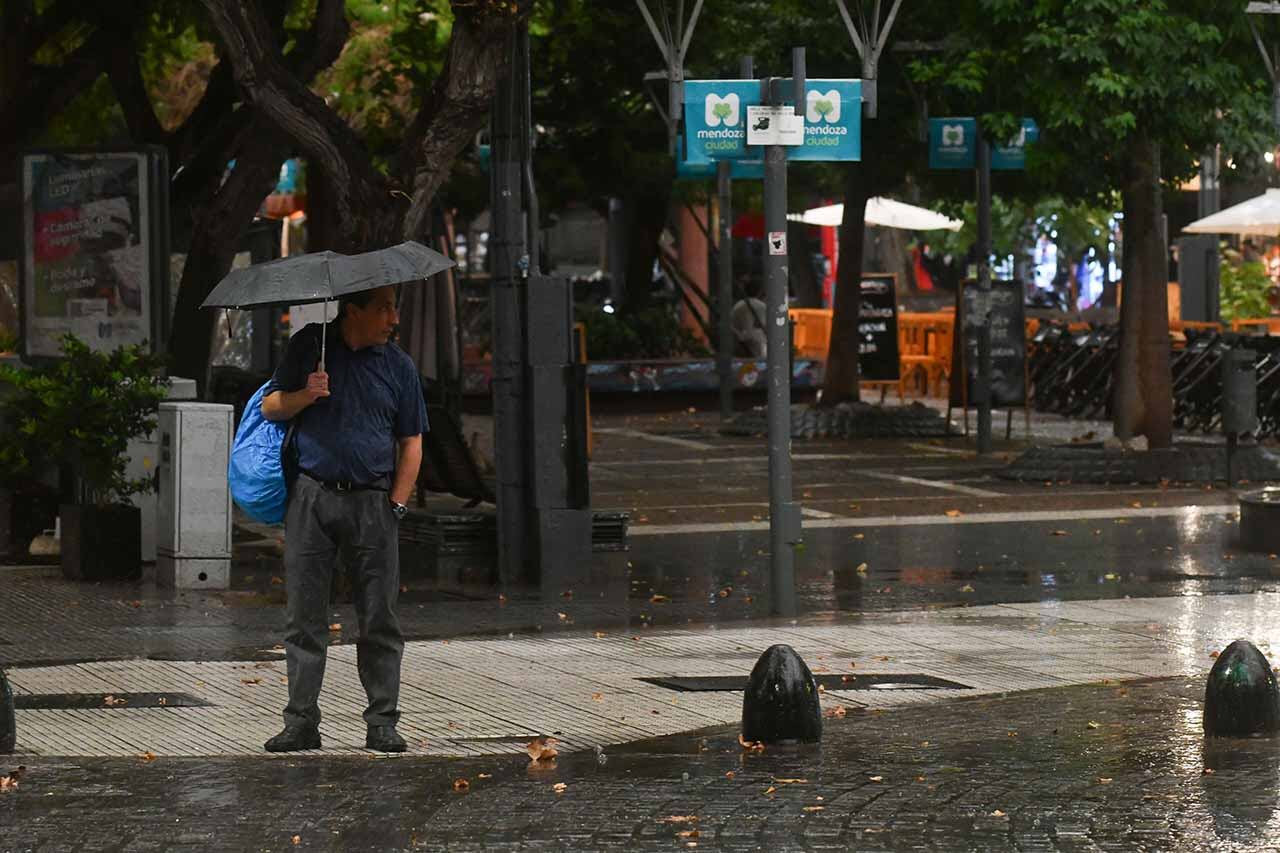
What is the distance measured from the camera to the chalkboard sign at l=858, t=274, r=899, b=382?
2852 centimetres

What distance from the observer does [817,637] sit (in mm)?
11828

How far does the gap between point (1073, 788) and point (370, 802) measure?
2.26 meters

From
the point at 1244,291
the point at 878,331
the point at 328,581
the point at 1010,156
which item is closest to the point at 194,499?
the point at 328,581

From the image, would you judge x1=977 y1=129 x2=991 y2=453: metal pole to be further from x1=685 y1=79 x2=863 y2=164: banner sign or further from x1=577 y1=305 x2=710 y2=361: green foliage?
x1=685 y1=79 x2=863 y2=164: banner sign

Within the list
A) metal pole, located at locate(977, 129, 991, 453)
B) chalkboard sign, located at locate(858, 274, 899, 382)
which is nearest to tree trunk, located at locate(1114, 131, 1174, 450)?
metal pole, located at locate(977, 129, 991, 453)

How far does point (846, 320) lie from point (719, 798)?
19674 millimetres

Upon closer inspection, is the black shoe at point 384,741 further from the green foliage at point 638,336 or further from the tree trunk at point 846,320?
the green foliage at point 638,336

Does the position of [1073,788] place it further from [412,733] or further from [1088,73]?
[1088,73]

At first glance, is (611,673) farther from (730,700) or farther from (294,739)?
(294,739)

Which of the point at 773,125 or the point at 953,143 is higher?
the point at 953,143

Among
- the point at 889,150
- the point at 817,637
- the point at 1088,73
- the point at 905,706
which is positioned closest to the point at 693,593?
the point at 817,637

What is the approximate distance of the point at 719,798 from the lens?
A: 758cm

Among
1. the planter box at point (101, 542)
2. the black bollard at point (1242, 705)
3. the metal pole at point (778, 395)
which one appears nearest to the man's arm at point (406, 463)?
the black bollard at point (1242, 705)

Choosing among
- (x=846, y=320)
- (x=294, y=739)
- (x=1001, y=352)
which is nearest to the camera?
(x=294, y=739)
